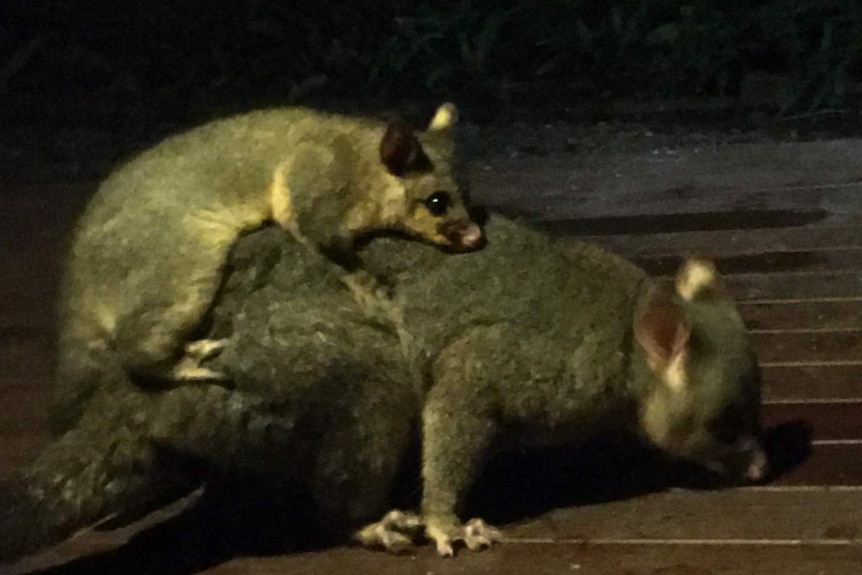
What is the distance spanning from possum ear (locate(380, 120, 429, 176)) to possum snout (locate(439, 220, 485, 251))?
0.17 metres

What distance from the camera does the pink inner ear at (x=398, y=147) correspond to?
9.87 feet

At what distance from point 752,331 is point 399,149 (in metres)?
1.42

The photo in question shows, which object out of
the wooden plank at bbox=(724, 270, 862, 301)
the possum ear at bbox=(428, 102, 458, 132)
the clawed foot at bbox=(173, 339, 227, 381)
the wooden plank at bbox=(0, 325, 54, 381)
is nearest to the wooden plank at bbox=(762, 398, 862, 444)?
the wooden plank at bbox=(724, 270, 862, 301)

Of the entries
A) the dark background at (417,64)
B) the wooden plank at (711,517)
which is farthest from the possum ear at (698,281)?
the dark background at (417,64)

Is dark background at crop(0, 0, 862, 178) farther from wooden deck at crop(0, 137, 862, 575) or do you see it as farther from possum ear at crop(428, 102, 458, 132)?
possum ear at crop(428, 102, 458, 132)

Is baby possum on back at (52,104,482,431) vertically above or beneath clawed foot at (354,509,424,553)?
above

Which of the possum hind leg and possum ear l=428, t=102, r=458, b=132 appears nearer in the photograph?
the possum hind leg

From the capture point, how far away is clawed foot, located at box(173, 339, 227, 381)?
2.72 m

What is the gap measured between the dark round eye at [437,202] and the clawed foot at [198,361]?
604 mm

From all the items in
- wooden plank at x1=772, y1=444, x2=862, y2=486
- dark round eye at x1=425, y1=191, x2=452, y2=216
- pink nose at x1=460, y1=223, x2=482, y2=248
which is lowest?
wooden plank at x1=772, y1=444, x2=862, y2=486

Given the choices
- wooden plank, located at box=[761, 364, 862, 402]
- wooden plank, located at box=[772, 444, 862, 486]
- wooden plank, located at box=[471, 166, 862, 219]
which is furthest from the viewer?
wooden plank, located at box=[471, 166, 862, 219]

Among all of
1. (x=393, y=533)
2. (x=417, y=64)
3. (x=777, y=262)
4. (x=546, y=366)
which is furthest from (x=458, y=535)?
(x=417, y=64)

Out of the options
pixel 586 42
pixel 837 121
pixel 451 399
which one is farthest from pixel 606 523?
pixel 586 42

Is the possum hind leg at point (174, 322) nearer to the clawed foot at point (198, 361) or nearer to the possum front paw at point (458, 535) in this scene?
the clawed foot at point (198, 361)
